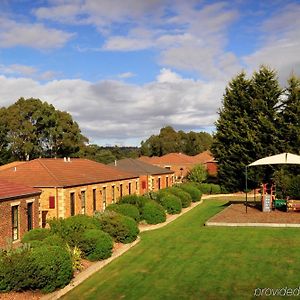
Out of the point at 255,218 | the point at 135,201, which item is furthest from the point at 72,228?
the point at 255,218

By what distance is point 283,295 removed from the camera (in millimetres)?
12633

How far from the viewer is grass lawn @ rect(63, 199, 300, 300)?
13.4 metres

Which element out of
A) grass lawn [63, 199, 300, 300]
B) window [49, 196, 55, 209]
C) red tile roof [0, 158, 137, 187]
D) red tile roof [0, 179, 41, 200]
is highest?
red tile roof [0, 158, 137, 187]

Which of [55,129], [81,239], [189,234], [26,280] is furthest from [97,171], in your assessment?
[55,129]

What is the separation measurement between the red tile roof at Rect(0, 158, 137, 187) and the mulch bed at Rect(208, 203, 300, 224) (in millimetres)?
9673

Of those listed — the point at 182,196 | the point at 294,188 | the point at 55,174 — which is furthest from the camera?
the point at 294,188

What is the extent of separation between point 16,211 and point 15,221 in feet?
1.64

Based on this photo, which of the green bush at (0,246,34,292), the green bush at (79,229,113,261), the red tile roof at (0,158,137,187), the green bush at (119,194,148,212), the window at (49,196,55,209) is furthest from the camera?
the green bush at (119,194,148,212)

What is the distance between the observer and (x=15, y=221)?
21.0 m

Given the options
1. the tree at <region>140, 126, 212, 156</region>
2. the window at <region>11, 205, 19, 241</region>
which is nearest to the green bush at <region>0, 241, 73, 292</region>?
the window at <region>11, 205, 19, 241</region>

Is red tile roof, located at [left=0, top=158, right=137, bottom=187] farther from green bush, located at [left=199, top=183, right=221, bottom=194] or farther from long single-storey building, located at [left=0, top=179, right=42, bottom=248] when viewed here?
green bush, located at [left=199, top=183, right=221, bottom=194]

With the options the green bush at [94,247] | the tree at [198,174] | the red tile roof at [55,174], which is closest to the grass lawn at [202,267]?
the green bush at [94,247]

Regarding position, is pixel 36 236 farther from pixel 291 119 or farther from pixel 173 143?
pixel 173 143

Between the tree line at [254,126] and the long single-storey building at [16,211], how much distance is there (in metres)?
28.7
